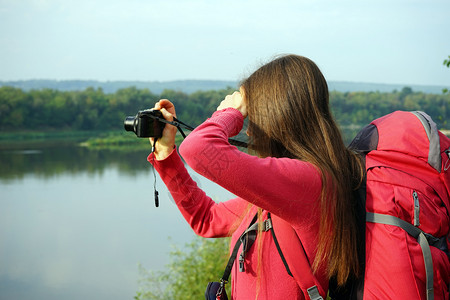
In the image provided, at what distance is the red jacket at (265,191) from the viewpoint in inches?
36.6

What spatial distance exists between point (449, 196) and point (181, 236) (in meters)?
8.48

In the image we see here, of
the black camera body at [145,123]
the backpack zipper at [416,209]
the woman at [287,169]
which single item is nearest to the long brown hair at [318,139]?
the woman at [287,169]

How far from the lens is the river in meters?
8.70

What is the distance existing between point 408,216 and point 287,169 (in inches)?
11.3

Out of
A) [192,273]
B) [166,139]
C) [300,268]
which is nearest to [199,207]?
[166,139]

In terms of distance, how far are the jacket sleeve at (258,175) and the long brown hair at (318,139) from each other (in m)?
0.04

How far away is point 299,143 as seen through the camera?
3.39 feet

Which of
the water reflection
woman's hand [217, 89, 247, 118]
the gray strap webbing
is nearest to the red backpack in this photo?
the gray strap webbing

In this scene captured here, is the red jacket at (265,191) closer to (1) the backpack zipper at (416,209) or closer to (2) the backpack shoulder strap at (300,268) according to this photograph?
(2) the backpack shoulder strap at (300,268)

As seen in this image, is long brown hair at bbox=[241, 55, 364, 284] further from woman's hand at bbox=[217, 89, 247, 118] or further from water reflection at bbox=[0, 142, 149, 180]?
water reflection at bbox=[0, 142, 149, 180]

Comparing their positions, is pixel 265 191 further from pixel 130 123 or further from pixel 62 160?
pixel 62 160

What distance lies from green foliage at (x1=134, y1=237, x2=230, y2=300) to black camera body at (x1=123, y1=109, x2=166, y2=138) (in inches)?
117

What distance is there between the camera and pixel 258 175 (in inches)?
36.4

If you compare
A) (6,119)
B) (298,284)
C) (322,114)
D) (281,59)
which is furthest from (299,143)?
(6,119)
